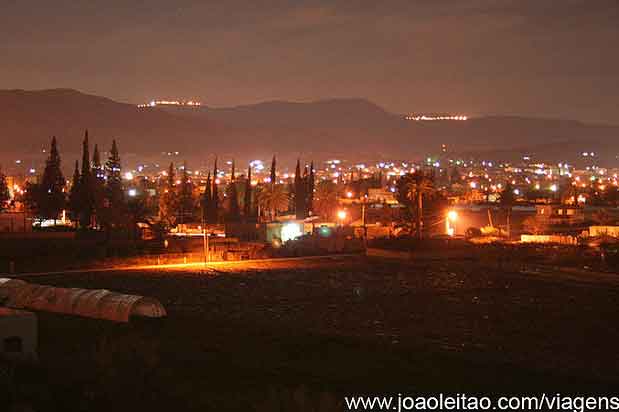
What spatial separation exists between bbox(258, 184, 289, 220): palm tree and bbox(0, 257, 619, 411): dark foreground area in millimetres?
33000

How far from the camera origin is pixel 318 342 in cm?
1769

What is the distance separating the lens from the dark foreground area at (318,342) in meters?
12.2

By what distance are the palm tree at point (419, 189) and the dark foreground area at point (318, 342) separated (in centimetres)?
1176

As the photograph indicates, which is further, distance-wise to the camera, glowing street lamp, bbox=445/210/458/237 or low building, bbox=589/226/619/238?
glowing street lamp, bbox=445/210/458/237

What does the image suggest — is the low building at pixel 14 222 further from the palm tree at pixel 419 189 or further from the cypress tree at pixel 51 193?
the palm tree at pixel 419 189

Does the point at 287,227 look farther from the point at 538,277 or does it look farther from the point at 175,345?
the point at 175,345

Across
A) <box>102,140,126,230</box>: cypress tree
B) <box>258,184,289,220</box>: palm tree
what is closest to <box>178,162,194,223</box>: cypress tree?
<box>102,140,126,230</box>: cypress tree

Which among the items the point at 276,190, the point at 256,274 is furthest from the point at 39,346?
the point at 276,190

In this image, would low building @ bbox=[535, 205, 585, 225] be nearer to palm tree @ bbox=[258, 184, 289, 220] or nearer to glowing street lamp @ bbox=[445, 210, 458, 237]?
glowing street lamp @ bbox=[445, 210, 458, 237]

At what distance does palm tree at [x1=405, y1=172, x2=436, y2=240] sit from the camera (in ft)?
136

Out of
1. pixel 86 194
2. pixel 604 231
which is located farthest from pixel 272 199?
pixel 604 231

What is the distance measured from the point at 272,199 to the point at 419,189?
22.6 m

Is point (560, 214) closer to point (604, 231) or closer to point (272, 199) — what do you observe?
point (604, 231)

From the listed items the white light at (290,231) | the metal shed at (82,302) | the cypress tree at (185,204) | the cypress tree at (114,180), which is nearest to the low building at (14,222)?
the cypress tree at (114,180)
